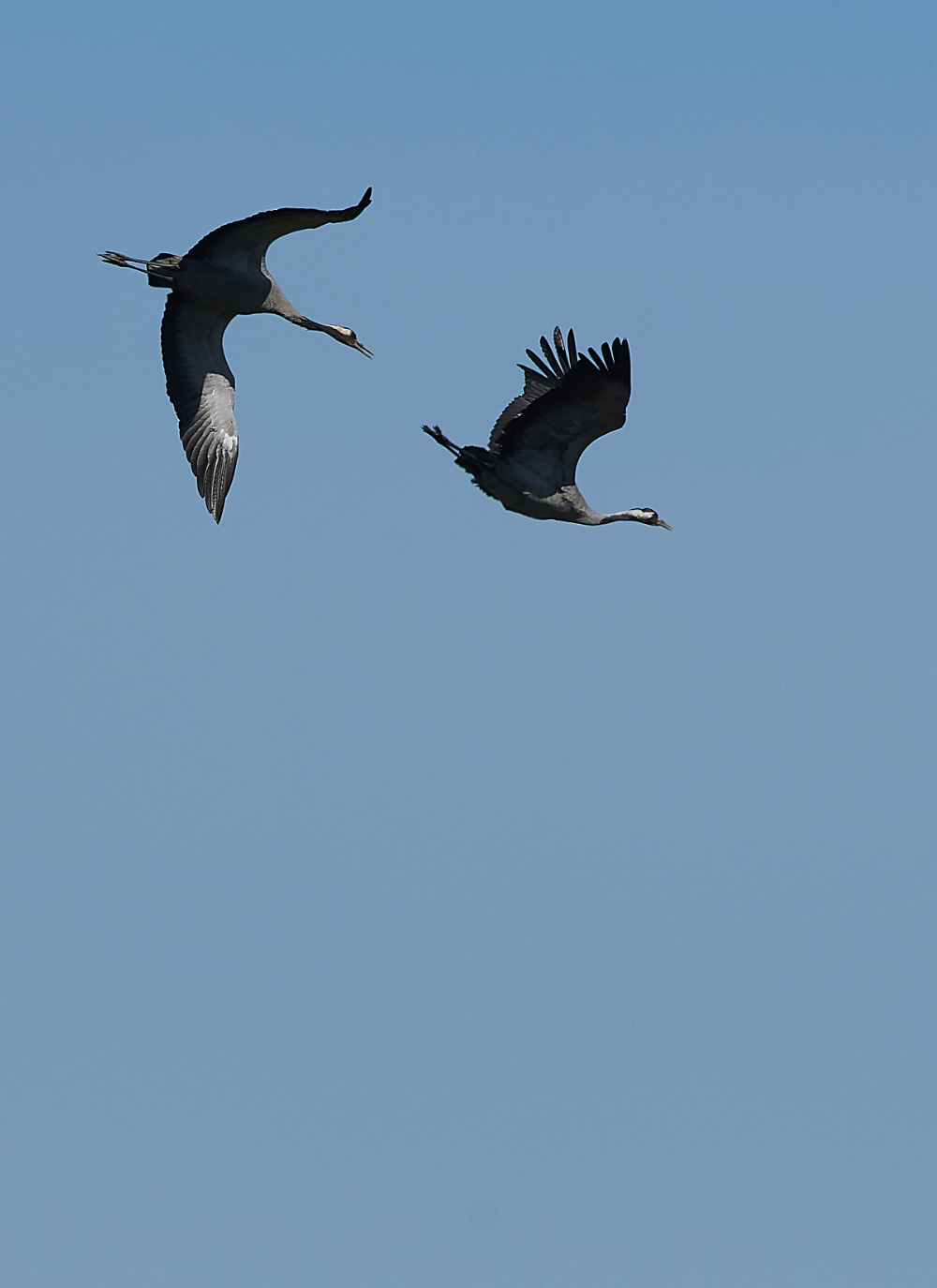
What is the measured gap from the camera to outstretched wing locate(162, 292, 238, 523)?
29.6m

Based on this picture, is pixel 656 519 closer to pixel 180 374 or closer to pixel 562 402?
pixel 562 402

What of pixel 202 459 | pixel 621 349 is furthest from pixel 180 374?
pixel 621 349

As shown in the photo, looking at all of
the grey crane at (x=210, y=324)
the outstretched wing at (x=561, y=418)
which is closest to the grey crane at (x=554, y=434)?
the outstretched wing at (x=561, y=418)

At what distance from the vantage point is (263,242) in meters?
28.6

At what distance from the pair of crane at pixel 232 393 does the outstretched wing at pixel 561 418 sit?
12 mm

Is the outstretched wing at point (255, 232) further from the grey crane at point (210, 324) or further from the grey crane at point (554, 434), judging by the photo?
the grey crane at point (554, 434)

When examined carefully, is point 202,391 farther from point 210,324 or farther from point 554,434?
point 554,434

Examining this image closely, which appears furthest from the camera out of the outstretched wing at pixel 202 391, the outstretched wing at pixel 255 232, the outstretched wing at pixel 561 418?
the outstretched wing at pixel 202 391

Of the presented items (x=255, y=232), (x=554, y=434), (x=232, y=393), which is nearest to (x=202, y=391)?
(x=232, y=393)

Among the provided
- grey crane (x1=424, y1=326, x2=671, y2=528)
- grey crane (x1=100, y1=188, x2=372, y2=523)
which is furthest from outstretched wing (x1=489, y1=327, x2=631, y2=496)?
grey crane (x1=100, y1=188, x2=372, y2=523)

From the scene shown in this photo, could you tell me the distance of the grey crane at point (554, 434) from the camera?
2842 centimetres

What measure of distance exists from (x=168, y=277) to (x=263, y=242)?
1.40m

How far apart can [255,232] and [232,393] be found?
284 cm

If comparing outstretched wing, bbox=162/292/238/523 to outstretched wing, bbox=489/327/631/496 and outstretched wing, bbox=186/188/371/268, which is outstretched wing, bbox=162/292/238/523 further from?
outstretched wing, bbox=489/327/631/496
